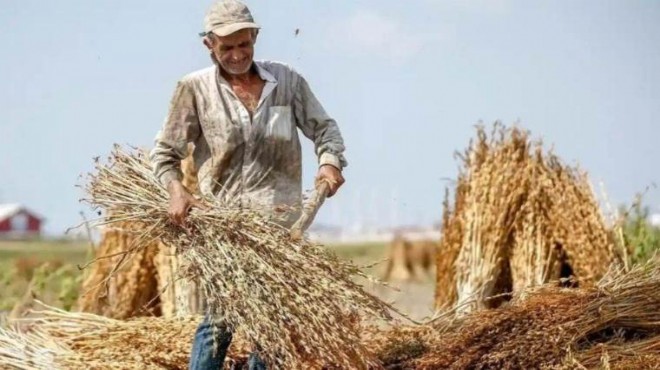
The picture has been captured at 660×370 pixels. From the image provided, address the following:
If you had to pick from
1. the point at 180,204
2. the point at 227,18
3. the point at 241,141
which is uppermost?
the point at 227,18

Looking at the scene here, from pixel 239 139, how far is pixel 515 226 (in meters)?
3.13

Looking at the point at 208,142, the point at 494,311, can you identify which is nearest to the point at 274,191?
→ the point at 208,142

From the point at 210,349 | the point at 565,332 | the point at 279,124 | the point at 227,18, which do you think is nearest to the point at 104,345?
the point at 210,349

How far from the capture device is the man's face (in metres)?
5.52

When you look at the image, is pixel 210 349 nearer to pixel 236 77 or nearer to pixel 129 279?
pixel 236 77

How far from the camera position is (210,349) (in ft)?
18.3

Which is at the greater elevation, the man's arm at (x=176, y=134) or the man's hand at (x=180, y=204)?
the man's arm at (x=176, y=134)

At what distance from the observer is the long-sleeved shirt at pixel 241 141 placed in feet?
18.6

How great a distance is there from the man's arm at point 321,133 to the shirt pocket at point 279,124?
117mm

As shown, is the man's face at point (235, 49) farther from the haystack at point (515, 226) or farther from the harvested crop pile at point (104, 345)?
the haystack at point (515, 226)

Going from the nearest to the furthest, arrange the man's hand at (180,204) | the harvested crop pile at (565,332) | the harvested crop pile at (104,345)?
the man's hand at (180,204)
the harvested crop pile at (565,332)
the harvested crop pile at (104,345)

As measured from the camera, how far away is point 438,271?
28.3 feet

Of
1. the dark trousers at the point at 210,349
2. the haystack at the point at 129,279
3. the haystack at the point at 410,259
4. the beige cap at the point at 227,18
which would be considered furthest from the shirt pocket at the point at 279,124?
the haystack at the point at 410,259

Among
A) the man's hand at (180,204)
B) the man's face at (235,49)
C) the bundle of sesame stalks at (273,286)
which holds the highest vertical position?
the man's face at (235,49)
